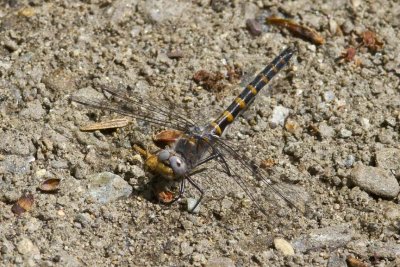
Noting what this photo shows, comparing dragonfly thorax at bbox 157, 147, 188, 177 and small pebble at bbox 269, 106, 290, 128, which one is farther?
small pebble at bbox 269, 106, 290, 128

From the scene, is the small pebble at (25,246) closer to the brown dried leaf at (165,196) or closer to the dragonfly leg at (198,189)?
the brown dried leaf at (165,196)

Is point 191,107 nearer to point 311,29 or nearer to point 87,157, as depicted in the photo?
point 87,157

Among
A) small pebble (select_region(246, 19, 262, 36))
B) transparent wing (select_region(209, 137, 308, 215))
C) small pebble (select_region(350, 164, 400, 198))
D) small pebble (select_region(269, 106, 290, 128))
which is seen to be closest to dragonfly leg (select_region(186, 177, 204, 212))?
transparent wing (select_region(209, 137, 308, 215))

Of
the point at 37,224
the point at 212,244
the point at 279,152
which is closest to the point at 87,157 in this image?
the point at 37,224

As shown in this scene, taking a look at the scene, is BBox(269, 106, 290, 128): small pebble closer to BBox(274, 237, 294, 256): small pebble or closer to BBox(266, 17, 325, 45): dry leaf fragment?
BBox(266, 17, 325, 45): dry leaf fragment

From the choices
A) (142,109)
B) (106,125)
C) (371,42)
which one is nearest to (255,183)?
(142,109)

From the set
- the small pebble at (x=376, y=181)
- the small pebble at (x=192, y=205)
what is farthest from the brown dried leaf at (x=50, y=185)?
the small pebble at (x=376, y=181)

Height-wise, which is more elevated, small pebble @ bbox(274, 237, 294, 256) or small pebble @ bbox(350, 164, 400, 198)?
small pebble @ bbox(350, 164, 400, 198)
